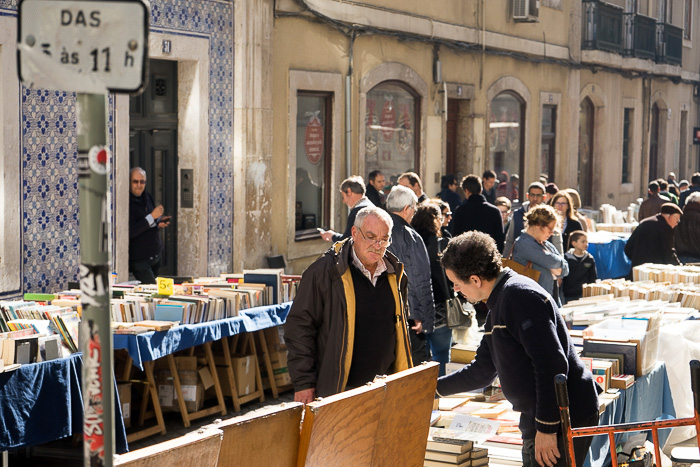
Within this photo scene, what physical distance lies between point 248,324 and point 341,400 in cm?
491

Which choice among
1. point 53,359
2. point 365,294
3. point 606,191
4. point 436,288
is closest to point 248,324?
point 436,288

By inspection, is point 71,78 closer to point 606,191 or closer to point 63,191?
point 63,191

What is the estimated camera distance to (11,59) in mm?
9344

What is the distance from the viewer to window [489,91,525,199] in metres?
20.0

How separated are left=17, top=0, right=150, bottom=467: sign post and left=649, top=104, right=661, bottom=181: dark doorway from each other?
28.6m

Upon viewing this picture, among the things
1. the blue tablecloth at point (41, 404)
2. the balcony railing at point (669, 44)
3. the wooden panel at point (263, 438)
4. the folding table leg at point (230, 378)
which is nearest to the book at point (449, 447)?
the wooden panel at point (263, 438)

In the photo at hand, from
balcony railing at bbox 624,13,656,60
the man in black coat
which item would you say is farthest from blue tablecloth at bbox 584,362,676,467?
balcony railing at bbox 624,13,656,60

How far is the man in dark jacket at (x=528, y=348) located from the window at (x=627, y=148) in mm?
23374

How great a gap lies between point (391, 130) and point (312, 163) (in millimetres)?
2264

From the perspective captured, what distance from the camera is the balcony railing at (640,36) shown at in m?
26.5

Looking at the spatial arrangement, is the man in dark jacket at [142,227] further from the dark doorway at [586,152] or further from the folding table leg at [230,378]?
the dark doorway at [586,152]

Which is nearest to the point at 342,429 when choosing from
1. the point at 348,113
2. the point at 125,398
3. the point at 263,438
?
the point at 263,438

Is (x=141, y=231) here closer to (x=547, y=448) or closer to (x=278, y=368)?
(x=278, y=368)

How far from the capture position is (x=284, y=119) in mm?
13289
